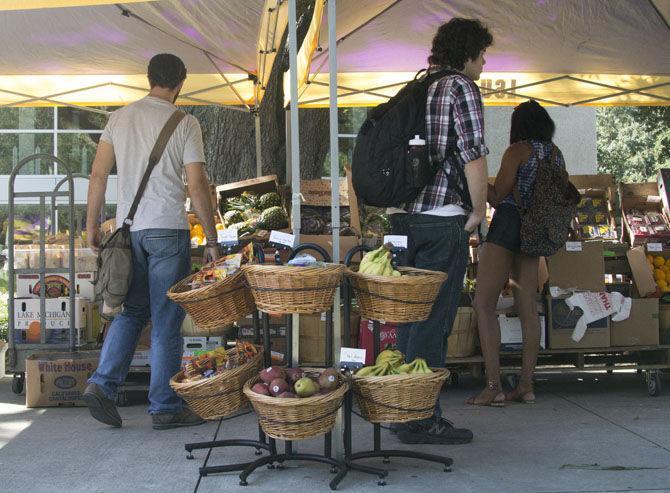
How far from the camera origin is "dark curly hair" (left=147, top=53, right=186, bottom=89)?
5.38m

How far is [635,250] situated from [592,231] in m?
0.91

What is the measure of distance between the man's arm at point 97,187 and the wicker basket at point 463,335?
254 centimetres

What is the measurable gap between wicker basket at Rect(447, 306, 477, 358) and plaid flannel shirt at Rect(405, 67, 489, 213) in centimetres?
204

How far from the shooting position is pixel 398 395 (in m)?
4.08

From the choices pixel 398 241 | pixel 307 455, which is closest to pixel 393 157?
pixel 398 241

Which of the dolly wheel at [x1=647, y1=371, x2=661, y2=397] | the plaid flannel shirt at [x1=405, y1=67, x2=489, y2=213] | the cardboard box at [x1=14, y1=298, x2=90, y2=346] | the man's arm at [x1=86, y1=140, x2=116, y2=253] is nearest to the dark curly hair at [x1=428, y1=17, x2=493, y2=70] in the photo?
the plaid flannel shirt at [x1=405, y1=67, x2=489, y2=213]

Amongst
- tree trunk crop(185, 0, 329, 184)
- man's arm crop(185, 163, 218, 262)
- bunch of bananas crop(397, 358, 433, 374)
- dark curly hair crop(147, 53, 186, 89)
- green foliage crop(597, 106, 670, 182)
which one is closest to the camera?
bunch of bananas crop(397, 358, 433, 374)

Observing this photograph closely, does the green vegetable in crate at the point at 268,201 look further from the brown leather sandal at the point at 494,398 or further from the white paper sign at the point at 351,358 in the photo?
the white paper sign at the point at 351,358

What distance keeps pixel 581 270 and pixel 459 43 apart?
2.58 metres

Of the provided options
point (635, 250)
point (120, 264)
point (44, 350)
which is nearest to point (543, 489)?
point (120, 264)

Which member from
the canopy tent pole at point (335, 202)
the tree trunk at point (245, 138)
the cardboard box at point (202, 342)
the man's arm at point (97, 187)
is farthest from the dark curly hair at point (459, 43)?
the tree trunk at point (245, 138)

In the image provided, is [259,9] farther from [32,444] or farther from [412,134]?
[32,444]

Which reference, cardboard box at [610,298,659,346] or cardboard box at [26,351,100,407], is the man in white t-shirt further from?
cardboard box at [610,298,659,346]

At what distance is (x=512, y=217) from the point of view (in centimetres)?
590
